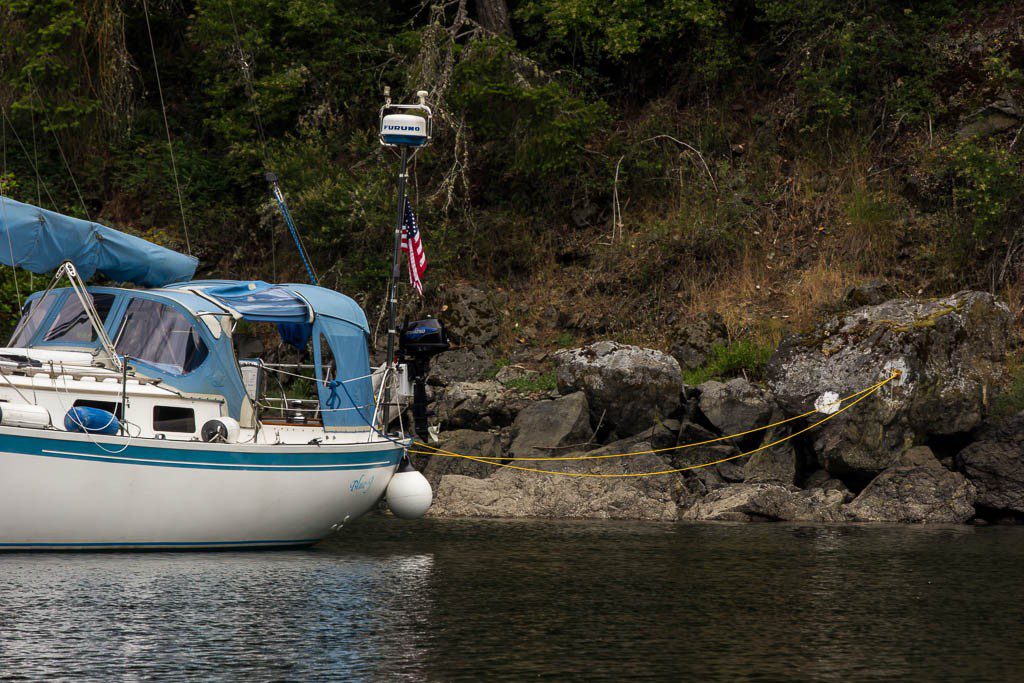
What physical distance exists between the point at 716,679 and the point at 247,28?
2357cm

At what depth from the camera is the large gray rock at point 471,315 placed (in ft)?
87.1

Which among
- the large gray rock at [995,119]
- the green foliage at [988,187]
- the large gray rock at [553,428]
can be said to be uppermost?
the large gray rock at [995,119]

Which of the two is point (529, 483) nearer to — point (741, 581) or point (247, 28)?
point (741, 581)

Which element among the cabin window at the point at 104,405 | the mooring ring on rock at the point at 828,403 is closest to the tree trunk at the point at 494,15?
the mooring ring on rock at the point at 828,403

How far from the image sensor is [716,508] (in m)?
18.9

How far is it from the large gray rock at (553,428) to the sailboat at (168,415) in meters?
3.99

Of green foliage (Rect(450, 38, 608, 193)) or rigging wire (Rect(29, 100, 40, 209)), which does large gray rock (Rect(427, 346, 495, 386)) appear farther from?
rigging wire (Rect(29, 100, 40, 209))

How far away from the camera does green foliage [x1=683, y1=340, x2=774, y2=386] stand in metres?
23.1

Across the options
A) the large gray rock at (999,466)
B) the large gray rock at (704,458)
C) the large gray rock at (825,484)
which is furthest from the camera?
→ the large gray rock at (704,458)

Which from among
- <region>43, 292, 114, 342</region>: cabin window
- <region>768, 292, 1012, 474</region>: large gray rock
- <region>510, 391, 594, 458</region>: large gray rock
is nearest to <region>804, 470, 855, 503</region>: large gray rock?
<region>768, 292, 1012, 474</region>: large gray rock

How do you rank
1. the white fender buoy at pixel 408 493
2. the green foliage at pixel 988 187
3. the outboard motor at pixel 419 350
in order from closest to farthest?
the white fender buoy at pixel 408 493 < the outboard motor at pixel 419 350 < the green foliage at pixel 988 187

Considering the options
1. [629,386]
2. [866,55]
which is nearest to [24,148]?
[629,386]

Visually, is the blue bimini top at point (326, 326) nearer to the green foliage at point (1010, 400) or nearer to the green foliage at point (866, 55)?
the green foliage at point (1010, 400)

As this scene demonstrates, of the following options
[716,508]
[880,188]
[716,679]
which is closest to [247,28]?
[880,188]
